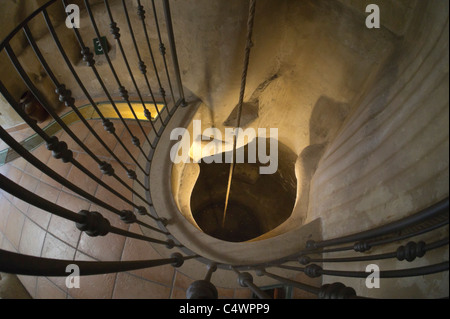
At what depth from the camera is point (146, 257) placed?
204 centimetres

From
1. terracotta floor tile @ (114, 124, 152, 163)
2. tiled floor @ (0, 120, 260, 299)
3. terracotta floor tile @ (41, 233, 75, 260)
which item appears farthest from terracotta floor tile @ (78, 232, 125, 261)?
terracotta floor tile @ (114, 124, 152, 163)

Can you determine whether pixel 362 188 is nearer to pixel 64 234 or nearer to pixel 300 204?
pixel 300 204

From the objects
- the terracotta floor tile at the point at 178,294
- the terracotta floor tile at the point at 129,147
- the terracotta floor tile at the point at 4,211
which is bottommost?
the terracotta floor tile at the point at 178,294

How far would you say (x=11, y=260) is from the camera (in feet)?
1.79

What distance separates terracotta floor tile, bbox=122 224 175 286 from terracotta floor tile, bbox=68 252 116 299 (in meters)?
0.20

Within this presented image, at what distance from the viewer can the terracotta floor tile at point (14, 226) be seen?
2462 mm

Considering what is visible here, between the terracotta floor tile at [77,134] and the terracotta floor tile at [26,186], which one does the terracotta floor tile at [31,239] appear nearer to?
the terracotta floor tile at [26,186]

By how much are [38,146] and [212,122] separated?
6.93 feet

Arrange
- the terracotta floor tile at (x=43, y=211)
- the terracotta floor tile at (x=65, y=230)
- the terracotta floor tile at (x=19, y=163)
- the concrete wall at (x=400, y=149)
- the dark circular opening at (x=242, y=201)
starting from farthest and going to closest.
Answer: the dark circular opening at (x=242, y=201) < the terracotta floor tile at (x=19, y=163) < the terracotta floor tile at (x=43, y=211) < the terracotta floor tile at (x=65, y=230) < the concrete wall at (x=400, y=149)

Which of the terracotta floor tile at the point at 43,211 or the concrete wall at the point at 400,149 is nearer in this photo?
the concrete wall at the point at 400,149

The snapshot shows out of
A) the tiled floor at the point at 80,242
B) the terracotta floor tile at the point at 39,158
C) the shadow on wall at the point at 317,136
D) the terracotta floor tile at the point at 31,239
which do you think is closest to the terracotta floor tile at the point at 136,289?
the tiled floor at the point at 80,242

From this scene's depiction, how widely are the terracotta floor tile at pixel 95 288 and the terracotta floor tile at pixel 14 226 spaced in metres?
0.93

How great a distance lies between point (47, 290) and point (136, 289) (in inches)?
34.7
